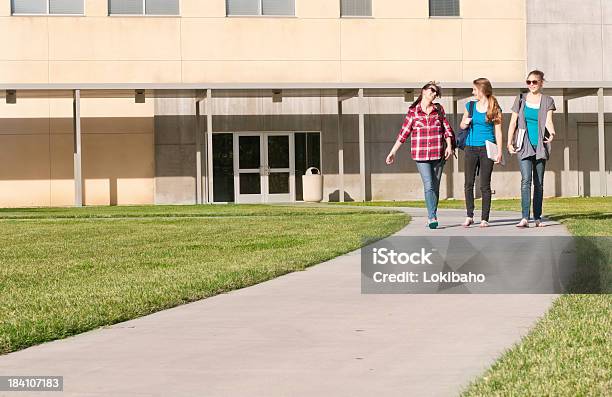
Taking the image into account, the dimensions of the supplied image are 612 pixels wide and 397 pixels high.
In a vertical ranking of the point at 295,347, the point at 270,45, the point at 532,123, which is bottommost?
the point at 295,347

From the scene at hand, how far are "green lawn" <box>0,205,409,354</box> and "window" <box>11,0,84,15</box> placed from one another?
1613 cm

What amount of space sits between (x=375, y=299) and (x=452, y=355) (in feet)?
7.73

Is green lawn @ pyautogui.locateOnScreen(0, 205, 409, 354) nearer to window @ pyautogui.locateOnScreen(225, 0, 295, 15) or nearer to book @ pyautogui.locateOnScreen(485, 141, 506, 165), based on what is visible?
book @ pyautogui.locateOnScreen(485, 141, 506, 165)

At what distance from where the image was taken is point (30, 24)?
117 feet

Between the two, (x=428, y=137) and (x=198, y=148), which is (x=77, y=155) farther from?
(x=428, y=137)

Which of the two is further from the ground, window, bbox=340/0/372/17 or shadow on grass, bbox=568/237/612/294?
window, bbox=340/0/372/17

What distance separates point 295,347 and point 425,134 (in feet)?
30.0

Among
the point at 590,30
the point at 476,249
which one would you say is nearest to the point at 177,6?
the point at 590,30

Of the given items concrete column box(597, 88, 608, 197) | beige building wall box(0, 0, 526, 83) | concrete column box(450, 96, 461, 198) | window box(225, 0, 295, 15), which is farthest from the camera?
concrete column box(450, 96, 461, 198)

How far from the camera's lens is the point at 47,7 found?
3578 cm

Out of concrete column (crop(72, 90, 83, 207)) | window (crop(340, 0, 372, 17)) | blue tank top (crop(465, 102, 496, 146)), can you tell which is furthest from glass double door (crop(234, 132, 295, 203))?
blue tank top (crop(465, 102, 496, 146))

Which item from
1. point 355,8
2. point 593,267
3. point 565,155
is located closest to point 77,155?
point 355,8

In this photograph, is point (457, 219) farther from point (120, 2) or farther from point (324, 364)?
point (120, 2)

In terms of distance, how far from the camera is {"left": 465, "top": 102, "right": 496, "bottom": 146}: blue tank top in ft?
49.2
